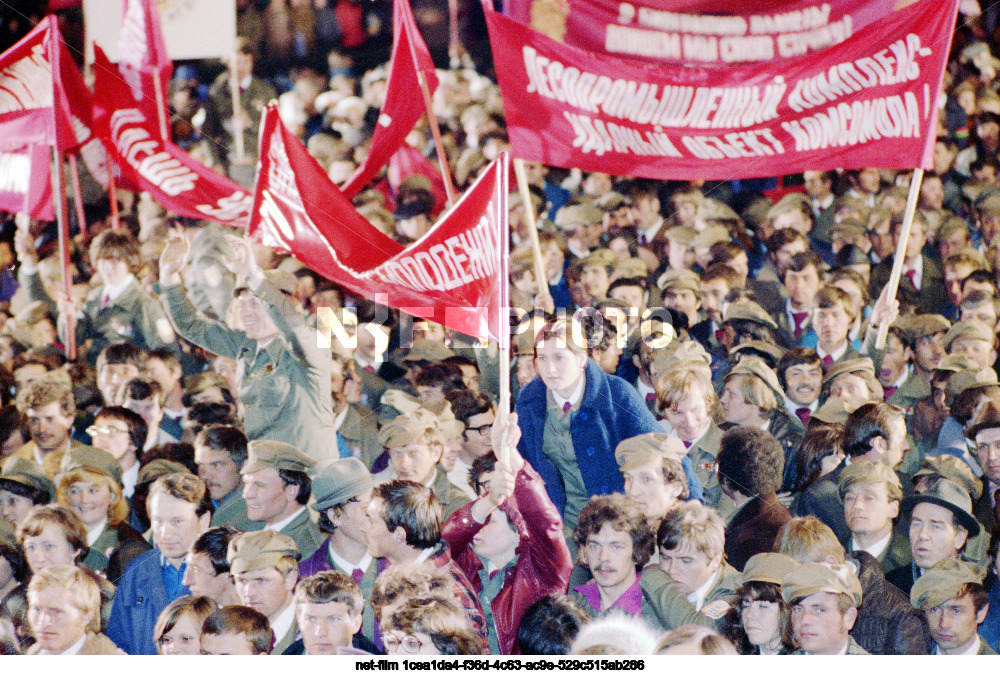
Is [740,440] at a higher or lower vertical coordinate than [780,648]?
higher

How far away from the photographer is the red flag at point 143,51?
8156 mm

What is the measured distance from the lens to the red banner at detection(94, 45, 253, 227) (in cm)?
722

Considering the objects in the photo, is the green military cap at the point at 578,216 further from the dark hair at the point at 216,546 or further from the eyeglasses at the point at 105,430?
the dark hair at the point at 216,546

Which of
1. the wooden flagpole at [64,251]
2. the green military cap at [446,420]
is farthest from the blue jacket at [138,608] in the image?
the wooden flagpole at [64,251]

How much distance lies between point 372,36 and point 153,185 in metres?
5.25

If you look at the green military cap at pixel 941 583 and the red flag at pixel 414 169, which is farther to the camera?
the red flag at pixel 414 169

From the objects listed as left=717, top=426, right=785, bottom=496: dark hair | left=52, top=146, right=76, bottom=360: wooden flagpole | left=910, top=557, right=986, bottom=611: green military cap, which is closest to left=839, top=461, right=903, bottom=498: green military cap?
left=717, top=426, right=785, bottom=496: dark hair

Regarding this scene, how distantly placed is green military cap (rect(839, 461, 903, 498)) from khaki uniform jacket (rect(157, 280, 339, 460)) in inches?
91.6

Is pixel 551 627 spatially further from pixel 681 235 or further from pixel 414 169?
pixel 414 169

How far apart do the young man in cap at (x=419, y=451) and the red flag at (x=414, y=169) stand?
332cm

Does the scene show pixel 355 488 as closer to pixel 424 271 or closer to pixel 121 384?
pixel 424 271

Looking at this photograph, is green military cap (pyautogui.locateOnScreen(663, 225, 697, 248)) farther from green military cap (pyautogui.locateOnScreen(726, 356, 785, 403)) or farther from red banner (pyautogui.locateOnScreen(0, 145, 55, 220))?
red banner (pyautogui.locateOnScreen(0, 145, 55, 220))

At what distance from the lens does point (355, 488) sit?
5352 millimetres
